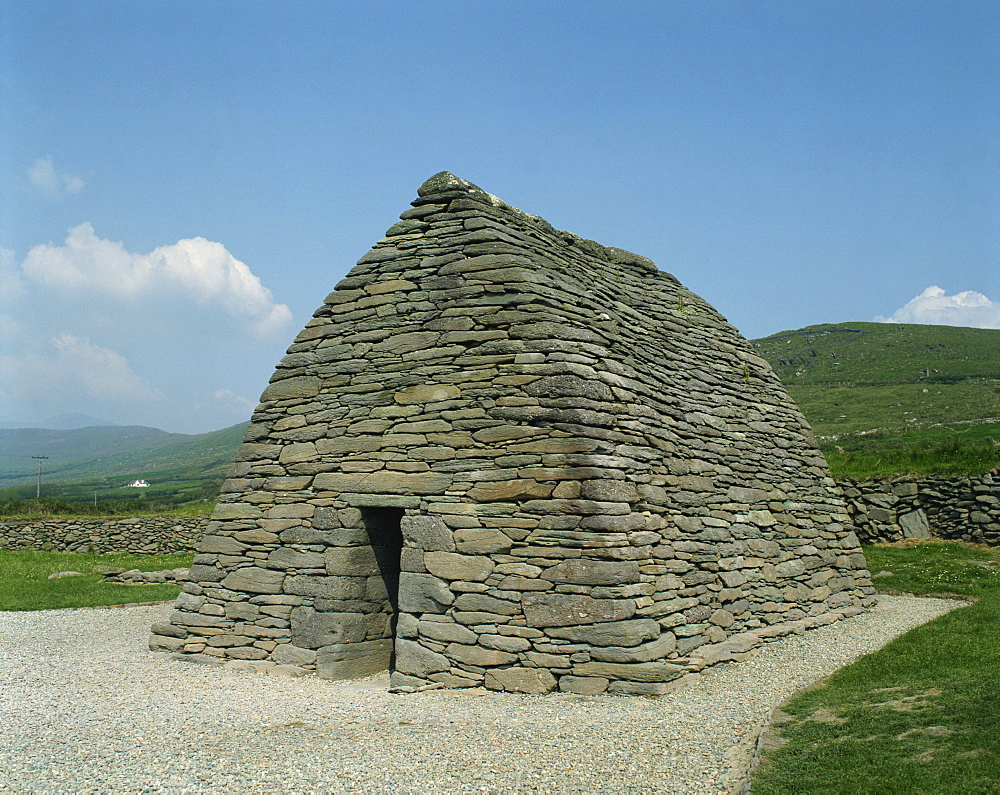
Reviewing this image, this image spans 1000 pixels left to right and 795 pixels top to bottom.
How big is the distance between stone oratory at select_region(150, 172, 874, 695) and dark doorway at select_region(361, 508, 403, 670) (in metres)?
0.03

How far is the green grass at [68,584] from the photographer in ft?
50.7

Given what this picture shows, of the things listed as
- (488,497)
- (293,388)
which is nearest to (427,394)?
(488,497)

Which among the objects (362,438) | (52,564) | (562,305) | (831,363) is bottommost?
(52,564)

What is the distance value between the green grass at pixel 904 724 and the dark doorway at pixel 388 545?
4.89 metres

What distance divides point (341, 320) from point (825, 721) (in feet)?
24.4

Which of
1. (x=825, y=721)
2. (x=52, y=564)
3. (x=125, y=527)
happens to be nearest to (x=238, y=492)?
(x=825, y=721)

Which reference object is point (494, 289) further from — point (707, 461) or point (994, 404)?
point (994, 404)

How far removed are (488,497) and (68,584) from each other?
13.6 metres

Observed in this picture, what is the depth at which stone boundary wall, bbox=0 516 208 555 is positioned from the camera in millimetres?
24781

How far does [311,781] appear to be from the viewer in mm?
5344

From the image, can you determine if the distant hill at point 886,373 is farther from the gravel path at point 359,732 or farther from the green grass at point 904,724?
the gravel path at point 359,732

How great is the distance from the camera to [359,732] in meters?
6.52

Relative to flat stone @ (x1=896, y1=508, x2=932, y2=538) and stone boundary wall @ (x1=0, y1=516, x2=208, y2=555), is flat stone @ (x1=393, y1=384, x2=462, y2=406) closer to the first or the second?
flat stone @ (x1=896, y1=508, x2=932, y2=538)

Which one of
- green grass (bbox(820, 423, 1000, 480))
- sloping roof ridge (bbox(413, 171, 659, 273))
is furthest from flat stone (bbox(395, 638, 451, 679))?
green grass (bbox(820, 423, 1000, 480))
